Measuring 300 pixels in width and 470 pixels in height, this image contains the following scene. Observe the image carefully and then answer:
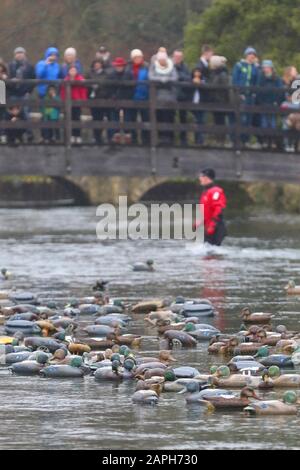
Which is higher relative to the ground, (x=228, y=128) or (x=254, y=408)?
(x=228, y=128)

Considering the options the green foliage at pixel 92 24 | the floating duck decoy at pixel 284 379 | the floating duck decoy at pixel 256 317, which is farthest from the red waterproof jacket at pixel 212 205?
the green foliage at pixel 92 24

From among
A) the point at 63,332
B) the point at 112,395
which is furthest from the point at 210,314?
the point at 112,395

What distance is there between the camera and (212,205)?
34250mm

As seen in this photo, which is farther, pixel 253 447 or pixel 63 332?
pixel 63 332

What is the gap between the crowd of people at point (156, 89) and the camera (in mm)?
34625

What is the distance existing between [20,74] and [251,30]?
13578mm

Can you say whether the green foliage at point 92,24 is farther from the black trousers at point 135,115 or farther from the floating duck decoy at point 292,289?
the floating duck decoy at point 292,289

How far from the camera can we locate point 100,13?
6038cm

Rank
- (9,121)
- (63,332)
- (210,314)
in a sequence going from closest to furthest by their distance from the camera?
1. (63,332)
2. (210,314)
3. (9,121)

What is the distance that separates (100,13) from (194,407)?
43271 mm

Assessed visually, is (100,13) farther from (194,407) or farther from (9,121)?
(194,407)

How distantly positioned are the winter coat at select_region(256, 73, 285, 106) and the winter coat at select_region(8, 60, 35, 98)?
4023 millimetres

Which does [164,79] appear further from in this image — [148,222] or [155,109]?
[148,222]

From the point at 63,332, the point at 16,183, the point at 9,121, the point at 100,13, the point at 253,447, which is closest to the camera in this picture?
the point at 253,447
